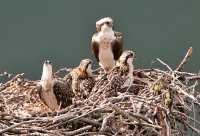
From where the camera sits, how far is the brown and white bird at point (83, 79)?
12.0 m

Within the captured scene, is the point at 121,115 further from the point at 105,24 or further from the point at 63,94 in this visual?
the point at 105,24

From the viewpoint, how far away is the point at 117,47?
12.5 meters

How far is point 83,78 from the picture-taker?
12.1 metres

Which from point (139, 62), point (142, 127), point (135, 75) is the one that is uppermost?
point (139, 62)

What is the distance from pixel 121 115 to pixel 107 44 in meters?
1.86

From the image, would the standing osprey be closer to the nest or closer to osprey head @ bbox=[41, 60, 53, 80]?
osprey head @ bbox=[41, 60, 53, 80]

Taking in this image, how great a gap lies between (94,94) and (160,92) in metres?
0.96

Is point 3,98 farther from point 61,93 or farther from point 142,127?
point 142,127

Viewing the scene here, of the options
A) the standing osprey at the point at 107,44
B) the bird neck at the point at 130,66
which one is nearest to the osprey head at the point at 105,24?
the standing osprey at the point at 107,44

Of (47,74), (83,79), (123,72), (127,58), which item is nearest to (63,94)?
(47,74)

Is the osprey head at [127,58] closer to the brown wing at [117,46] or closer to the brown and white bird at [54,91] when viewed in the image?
the brown wing at [117,46]

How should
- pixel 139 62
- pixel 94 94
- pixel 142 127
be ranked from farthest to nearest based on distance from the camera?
pixel 139 62
pixel 94 94
pixel 142 127

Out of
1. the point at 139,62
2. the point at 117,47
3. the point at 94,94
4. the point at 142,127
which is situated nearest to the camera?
the point at 142,127

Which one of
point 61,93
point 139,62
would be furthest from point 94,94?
point 139,62
